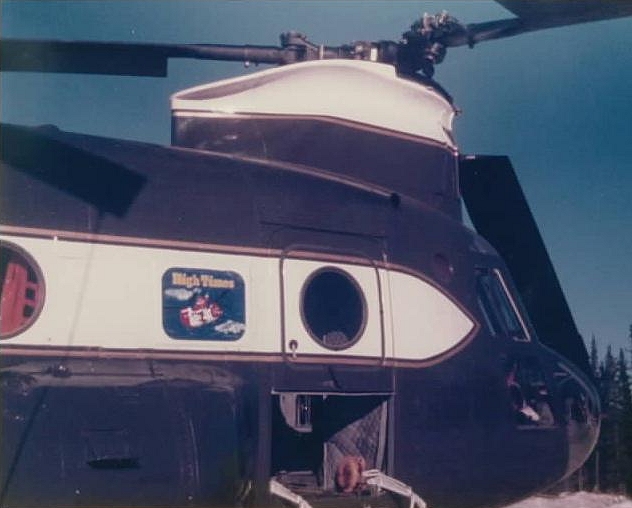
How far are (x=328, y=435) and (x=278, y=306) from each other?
1109mm

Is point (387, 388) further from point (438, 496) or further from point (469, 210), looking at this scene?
point (469, 210)

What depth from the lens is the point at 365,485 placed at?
6152 mm

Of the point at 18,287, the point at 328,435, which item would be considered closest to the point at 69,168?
the point at 18,287

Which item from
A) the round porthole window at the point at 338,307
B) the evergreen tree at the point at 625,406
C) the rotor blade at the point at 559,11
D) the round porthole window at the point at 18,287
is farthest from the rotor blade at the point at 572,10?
the round porthole window at the point at 18,287

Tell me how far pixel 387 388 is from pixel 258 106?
2.32 metres

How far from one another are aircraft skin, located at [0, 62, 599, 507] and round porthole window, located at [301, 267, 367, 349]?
0.02m

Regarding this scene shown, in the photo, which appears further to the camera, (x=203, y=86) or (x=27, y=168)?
(x=203, y=86)

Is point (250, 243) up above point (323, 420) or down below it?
above

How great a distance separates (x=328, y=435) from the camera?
643 cm

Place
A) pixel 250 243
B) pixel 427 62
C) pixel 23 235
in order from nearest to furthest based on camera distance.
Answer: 1. pixel 23 235
2. pixel 250 243
3. pixel 427 62

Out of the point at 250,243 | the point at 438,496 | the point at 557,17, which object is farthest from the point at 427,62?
the point at 438,496

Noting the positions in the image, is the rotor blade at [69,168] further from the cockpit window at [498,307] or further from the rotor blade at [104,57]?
the cockpit window at [498,307]

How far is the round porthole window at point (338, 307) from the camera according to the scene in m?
6.25

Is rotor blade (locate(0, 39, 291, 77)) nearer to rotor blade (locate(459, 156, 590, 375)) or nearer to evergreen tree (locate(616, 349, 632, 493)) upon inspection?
rotor blade (locate(459, 156, 590, 375))
